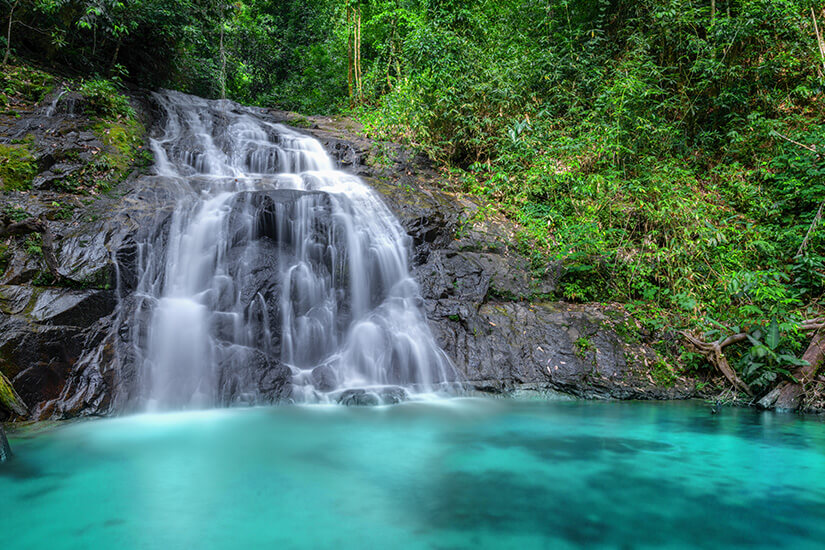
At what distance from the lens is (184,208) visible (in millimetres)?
6516

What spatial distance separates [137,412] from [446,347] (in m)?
3.75

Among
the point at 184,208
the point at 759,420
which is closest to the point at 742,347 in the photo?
the point at 759,420

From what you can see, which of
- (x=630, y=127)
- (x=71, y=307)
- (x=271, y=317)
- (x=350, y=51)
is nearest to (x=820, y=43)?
(x=630, y=127)

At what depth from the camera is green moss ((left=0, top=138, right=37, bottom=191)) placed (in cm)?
596

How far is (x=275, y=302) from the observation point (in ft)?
19.8

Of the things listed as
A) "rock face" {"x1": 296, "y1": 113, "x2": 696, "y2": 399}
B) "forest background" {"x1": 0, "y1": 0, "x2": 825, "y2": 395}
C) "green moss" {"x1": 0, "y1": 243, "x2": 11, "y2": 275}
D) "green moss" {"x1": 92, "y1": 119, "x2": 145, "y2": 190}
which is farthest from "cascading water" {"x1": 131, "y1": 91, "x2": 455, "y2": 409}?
"forest background" {"x1": 0, "y1": 0, "x2": 825, "y2": 395}

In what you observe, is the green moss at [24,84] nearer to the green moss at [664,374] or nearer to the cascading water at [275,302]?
the cascading water at [275,302]

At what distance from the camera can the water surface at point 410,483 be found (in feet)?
7.67

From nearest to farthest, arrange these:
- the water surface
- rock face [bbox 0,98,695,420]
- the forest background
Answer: the water surface → rock face [bbox 0,98,695,420] → the forest background

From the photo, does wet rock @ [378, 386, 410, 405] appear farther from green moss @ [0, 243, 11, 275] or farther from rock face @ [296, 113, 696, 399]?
green moss @ [0, 243, 11, 275]

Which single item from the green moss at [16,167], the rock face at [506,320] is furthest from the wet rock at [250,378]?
the green moss at [16,167]

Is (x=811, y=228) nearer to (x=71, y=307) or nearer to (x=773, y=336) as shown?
(x=773, y=336)

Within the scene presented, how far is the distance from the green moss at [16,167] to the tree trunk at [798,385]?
10110 mm

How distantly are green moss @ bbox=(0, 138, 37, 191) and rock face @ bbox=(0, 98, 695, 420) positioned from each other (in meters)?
0.18
